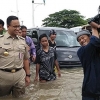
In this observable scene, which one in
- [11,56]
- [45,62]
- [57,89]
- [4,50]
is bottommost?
[57,89]

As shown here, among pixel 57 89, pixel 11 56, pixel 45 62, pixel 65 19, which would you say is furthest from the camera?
pixel 65 19

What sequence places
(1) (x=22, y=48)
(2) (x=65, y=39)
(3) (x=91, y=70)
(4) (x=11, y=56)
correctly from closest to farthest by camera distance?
(3) (x=91, y=70) < (4) (x=11, y=56) < (1) (x=22, y=48) < (2) (x=65, y=39)

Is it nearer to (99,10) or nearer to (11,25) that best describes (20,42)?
(11,25)

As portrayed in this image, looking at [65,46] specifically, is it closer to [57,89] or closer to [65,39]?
[65,39]

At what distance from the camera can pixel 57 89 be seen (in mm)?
6402

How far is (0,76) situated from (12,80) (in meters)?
0.23

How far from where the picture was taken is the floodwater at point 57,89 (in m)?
5.62

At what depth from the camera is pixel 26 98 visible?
561 centimetres

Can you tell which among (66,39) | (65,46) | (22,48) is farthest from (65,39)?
(22,48)

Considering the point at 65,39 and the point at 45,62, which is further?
the point at 65,39

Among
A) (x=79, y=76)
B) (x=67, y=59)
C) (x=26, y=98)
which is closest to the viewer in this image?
(x=26, y=98)

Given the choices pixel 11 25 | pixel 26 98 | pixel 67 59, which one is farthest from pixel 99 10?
pixel 67 59

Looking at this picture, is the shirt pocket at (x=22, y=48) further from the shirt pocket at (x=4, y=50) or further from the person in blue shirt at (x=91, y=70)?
the person in blue shirt at (x=91, y=70)

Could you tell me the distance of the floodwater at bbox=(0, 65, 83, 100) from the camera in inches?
221
